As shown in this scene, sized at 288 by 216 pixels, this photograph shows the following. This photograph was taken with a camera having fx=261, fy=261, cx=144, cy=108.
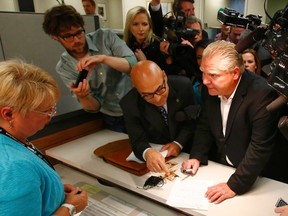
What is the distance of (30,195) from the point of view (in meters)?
0.67

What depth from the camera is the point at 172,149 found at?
4.75ft

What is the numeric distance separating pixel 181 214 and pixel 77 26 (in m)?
1.11

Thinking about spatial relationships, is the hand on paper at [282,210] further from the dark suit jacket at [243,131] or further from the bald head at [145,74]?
the bald head at [145,74]

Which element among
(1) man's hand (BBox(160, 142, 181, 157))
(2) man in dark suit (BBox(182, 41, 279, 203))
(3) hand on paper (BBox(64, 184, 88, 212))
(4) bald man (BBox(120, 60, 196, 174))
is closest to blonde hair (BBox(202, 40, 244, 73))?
(2) man in dark suit (BBox(182, 41, 279, 203))

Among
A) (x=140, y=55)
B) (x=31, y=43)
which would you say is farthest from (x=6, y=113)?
(x=31, y=43)

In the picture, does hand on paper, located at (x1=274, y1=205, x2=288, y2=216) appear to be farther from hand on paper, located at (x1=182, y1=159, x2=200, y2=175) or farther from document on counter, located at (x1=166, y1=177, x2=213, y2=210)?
hand on paper, located at (x1=182, y1=159, x2=200, y2=175)

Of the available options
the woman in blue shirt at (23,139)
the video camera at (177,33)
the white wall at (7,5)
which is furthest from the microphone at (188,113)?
the white wall at (7,5)

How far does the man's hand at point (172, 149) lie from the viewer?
1.44 metres

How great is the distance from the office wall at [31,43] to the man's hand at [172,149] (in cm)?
80

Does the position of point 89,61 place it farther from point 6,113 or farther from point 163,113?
point 6,113

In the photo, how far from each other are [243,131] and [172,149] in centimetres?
40

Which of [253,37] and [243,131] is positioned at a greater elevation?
[253,37]

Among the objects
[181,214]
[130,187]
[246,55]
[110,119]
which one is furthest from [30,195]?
[246,55]

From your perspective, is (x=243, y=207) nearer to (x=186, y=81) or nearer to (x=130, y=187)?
(x=130, y=187)
